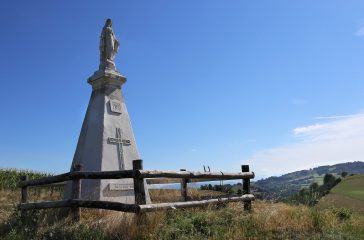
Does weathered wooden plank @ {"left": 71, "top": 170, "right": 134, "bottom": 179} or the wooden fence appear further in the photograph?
weathered wooden plank @ {"left": 71, "top": 170, "right": 134, "bottom": 179}

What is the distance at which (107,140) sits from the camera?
11234 millimetres

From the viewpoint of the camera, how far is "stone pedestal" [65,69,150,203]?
1073cm

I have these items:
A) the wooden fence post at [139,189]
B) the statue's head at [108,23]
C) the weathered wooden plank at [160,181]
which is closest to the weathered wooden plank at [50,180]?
the wooden fence post at [139,189]

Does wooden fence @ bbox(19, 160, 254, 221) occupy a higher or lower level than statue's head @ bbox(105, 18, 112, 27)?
lower

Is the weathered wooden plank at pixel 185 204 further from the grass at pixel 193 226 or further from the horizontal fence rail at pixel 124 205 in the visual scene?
the grass at pixel 193 226

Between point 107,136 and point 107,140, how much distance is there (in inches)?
4.9

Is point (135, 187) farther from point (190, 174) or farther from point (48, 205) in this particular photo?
point (48, 205)

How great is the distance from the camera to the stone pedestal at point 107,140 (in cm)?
1073

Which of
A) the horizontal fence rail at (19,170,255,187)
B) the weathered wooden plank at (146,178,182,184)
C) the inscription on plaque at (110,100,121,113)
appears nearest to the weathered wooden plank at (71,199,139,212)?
the horizontal fence rail at (19,170,255,187)

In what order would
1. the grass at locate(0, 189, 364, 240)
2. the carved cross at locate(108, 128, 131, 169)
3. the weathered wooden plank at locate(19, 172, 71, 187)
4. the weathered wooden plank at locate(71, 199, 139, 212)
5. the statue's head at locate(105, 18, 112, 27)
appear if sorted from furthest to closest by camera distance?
the statue's head at locate(105, 18, 112, 27)
the carved cross at locate(108, 128, 131, 169)
the weathered wooden plank at locate(19, 172, 71, 187)
the weathered wooden plank at locate(71, 199, 139, 212)
the grass at locate(0, 189, 364, 240)

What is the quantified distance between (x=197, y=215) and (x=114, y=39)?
7.38 m

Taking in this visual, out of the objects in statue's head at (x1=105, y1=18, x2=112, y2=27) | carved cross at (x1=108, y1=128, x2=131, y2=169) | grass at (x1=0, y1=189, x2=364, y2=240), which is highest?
statue's head at (x1=105, y1=18, x2=112, y2=27)

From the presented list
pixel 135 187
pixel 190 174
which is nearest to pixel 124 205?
pixel 135 187

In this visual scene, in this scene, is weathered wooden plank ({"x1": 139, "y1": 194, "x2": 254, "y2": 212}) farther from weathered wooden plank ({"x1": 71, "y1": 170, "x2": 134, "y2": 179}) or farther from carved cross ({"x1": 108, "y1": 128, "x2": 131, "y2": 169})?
carved cross ({"x1": 108, "y1": 128, "x2": 131, "y2": 169})
